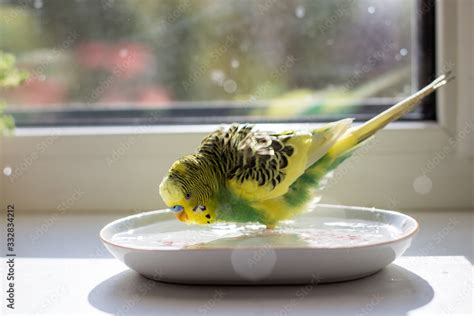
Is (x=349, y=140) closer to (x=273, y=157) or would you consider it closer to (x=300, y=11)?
(x=273, y=157)

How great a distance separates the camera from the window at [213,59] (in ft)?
3.60

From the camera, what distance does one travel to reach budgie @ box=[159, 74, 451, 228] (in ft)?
2.19

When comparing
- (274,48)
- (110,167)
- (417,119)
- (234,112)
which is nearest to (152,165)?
(110,167)

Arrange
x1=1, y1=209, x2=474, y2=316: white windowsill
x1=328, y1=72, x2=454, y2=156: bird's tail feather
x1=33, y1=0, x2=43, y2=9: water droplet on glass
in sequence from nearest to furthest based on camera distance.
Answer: x1=1, y1=209, x2=474, y2=316: white windowsill, x1=328, y1=72, x2=454, y2=156: bird's tail feather, x1=33, y1=0, x2=43, y2=9: water droplet on glass

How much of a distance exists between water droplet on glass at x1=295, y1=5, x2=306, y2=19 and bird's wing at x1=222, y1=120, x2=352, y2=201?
44cm

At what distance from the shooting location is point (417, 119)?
106 cm

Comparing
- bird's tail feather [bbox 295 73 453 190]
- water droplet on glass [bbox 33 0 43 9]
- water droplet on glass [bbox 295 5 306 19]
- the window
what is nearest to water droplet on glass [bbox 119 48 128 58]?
the window

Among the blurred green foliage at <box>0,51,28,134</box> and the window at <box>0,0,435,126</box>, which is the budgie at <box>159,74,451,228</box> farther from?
the blurred green foliage at <box>0,51,28,134</box>

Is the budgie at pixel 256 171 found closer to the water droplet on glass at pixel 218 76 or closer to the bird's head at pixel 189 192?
the bird's head at pixel 189 192

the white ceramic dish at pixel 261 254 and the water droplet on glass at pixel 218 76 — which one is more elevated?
the water droplet on glass at pixel 218 76

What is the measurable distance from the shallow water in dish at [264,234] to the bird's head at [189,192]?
0.11ft

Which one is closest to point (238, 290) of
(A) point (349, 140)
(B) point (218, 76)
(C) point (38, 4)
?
(A) point (349, 140)

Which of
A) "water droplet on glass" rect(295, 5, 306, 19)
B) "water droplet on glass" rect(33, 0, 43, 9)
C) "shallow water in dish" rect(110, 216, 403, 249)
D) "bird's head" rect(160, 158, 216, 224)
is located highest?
"water droplet on glass" rect(33, 0, 43, 9)

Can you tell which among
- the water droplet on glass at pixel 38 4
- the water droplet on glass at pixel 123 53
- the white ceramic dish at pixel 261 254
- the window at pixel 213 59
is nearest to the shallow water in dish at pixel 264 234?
the white ceramic dish at pixel 261 254
